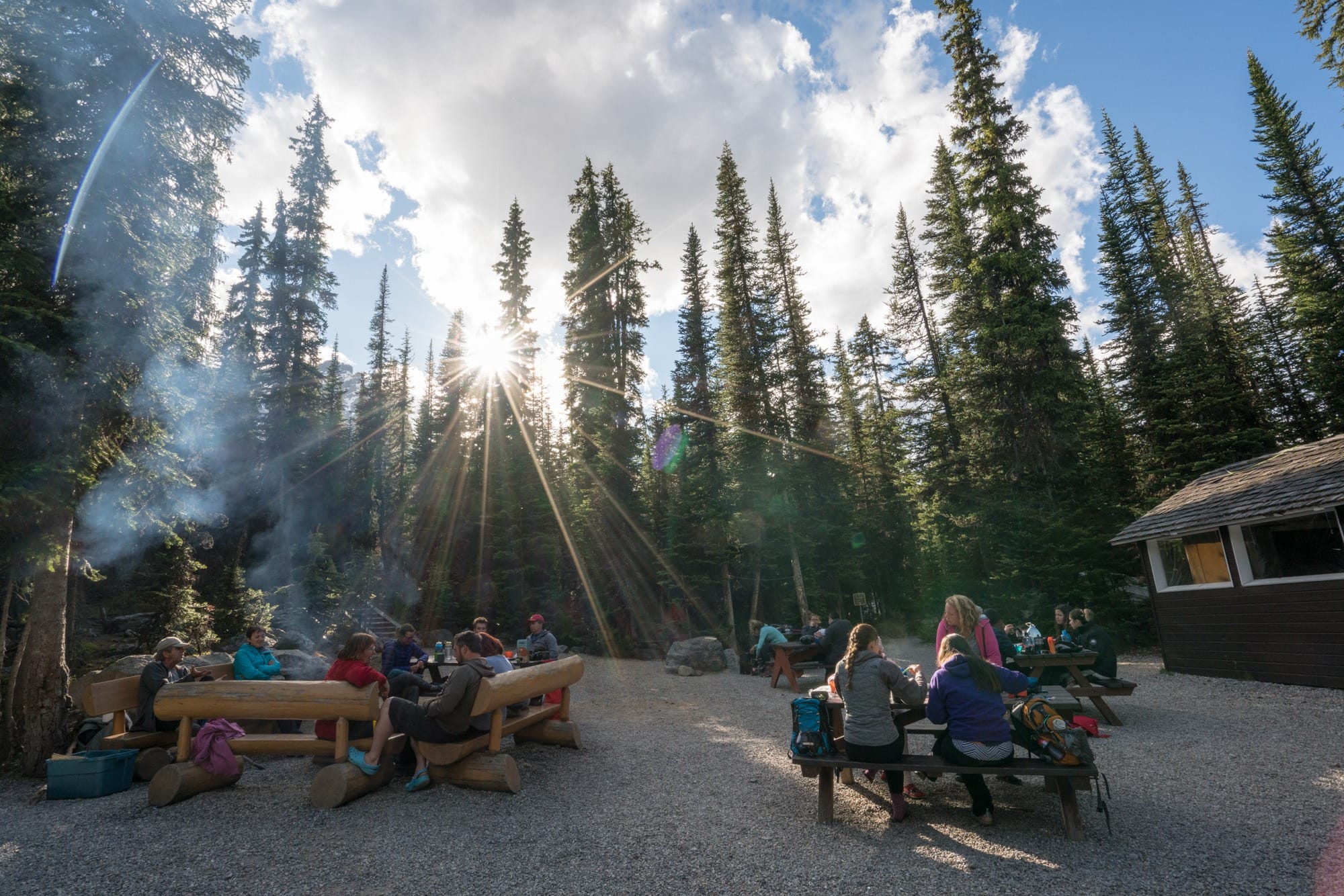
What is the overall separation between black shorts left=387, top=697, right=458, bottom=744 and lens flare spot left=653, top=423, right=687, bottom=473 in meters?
19.3

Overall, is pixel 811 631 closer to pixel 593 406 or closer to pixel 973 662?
pixel 973 662

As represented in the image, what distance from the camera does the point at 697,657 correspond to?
54.4ft

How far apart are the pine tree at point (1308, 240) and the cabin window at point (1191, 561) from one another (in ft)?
40.8

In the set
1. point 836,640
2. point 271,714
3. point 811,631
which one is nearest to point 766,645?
point 811,631

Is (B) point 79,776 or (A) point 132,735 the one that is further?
(A) point 132,735

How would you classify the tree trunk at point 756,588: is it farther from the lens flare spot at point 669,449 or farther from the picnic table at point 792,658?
the picnic table at point 792,658

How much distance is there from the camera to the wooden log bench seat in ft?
14.1

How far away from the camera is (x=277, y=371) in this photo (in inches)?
841

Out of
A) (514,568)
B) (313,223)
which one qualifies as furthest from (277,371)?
(514,568)

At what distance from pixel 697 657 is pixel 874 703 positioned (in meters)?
12.4

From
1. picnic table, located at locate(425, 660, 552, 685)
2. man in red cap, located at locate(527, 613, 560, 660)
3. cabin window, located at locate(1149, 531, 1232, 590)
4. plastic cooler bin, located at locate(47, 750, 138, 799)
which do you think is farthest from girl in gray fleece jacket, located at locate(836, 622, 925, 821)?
cabin window, located at locate(1149, 531, 1232, 590)

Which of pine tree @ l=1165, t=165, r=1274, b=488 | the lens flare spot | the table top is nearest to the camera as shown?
the table top

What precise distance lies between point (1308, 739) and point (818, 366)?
63.0 feet

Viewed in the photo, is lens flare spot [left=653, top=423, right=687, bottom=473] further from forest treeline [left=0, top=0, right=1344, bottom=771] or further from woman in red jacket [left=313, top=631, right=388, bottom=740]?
woman in red jacket [left=313, top=631, right=388, bottom=740]
